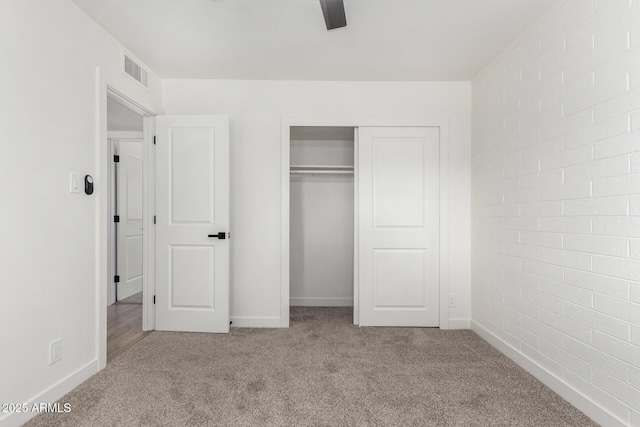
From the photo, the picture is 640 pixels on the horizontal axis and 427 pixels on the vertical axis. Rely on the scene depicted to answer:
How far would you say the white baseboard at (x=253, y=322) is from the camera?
3.47 metres

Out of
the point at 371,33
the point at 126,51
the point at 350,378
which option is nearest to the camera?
the point at 350,378

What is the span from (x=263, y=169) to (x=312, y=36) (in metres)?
1.34

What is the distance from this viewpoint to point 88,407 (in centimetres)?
202

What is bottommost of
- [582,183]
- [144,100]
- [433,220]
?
[433,220]

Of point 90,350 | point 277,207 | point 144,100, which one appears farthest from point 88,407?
point 144,100

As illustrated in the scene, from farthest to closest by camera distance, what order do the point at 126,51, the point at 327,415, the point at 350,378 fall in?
the point at 126,51 < the point at 350,378 < the point at 327,415

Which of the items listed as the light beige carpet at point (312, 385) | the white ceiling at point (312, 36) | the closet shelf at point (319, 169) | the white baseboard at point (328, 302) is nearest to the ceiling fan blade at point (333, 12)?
the white ceiling at point (312, 36)

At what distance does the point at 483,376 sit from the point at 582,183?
4.67 feet

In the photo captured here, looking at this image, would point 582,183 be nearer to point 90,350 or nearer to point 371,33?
point 371,33

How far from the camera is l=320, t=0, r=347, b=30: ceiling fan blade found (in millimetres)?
1793

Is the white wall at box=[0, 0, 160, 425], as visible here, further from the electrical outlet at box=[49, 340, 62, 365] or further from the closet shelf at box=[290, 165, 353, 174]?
the closet shelf at box=[290, 165, 353, 174]

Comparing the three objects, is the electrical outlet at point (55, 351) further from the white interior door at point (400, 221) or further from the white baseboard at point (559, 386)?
the white baseboard at point (559, 386)

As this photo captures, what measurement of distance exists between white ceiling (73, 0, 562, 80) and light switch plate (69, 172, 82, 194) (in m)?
1.11

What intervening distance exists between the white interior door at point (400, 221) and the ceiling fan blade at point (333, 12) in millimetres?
1588
